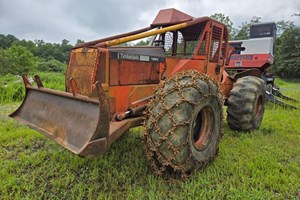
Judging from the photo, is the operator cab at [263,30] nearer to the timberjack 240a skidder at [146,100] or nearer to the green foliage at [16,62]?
the timberjack 240a skidder at [146,100]

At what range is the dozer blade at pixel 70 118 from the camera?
83.6 inches

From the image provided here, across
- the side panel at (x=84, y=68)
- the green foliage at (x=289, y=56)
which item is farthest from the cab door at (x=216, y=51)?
the green foliage at (x=289, y=56)

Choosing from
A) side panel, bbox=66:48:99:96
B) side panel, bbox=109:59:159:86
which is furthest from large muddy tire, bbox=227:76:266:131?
side panel, bbox=66:48:99:96

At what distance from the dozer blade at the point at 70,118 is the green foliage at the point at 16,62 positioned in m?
18.0

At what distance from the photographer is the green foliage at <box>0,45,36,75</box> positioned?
21.7 metres

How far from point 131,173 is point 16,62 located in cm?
2802

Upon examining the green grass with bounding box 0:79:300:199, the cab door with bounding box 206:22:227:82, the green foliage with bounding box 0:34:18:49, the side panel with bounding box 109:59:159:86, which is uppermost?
the green foliage with bounding box 0:34:18:49

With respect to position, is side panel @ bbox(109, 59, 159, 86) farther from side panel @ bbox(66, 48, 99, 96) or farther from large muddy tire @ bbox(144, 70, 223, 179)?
large muddy tire @ bbox(144, 70, 223, 179)

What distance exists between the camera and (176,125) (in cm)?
244

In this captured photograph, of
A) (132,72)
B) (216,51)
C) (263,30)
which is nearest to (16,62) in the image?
(263,30)

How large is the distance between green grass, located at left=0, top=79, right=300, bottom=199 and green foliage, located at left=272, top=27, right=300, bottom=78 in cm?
3491

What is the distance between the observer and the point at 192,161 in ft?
8.74

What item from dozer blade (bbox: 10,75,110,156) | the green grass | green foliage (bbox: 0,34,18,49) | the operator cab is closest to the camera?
dozer blade (bbox: 10,75,110,156)

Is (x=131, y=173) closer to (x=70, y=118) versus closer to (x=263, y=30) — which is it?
(x=70, y=118)
